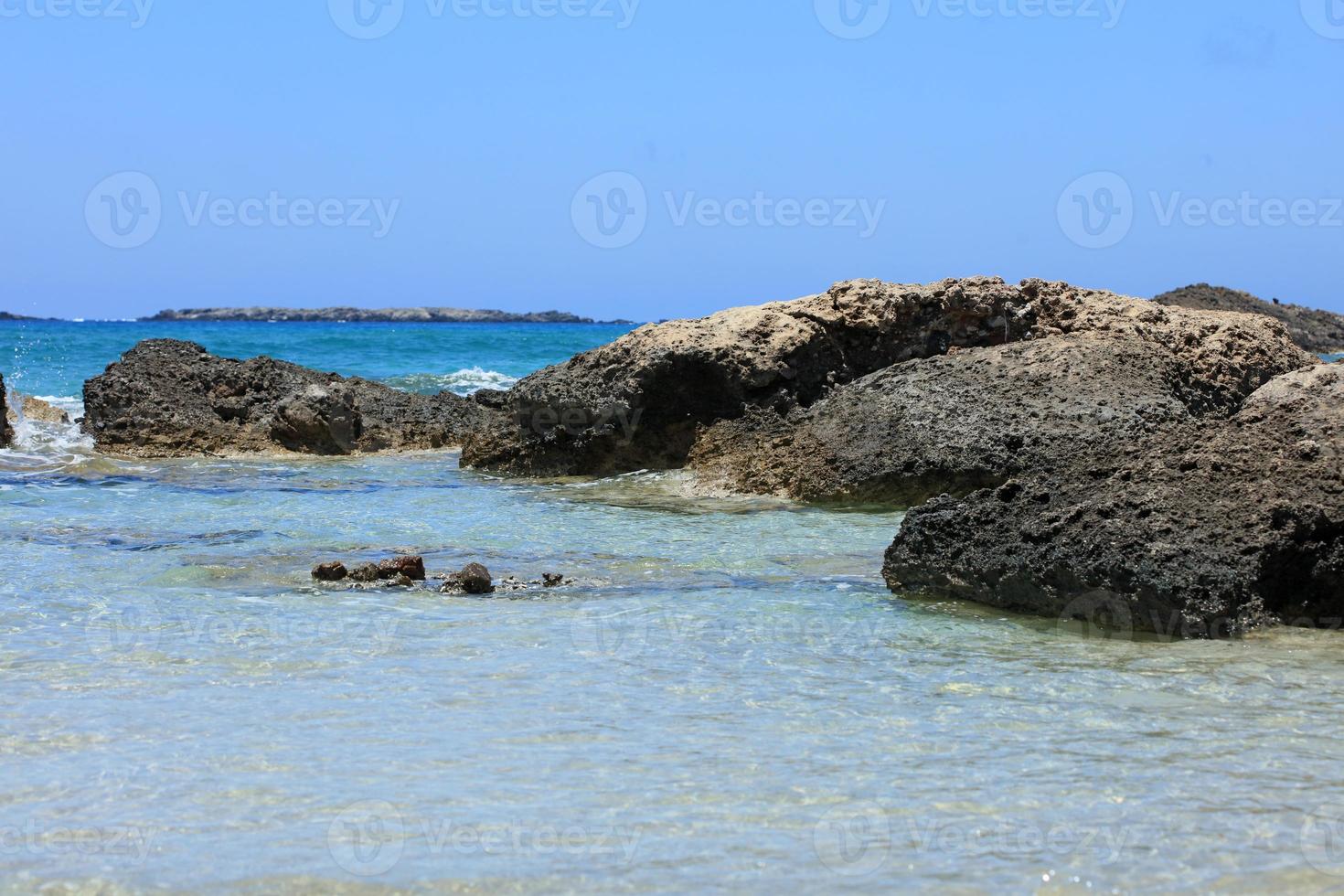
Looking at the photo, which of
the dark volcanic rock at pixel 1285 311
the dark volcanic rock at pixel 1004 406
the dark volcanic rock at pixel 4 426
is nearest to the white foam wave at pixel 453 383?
the dark volcanic rock at pixel 4 426

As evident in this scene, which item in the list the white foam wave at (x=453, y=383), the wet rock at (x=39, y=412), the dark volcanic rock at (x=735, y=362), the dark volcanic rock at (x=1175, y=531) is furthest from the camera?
the white foam wave at (x=453, y=383)

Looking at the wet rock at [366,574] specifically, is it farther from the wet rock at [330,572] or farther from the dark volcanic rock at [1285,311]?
the dark volcanic rock at [1285,311]

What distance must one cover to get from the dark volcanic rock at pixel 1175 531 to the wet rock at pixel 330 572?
257 centimetres

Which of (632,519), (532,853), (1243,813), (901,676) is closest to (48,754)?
(532,853)

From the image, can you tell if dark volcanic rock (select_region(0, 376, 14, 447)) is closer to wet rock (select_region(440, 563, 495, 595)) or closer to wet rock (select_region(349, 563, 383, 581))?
wet rock (select_region(349, 563, 383, 581))

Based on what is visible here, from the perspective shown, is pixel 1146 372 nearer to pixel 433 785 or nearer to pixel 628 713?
pixel 628 713

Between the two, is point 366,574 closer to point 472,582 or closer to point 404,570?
point 404,570

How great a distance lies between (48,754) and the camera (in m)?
3.84

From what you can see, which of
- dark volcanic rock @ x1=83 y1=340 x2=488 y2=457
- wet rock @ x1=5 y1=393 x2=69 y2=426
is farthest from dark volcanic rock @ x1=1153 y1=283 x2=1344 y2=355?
wet rock @ x1=5 y1=393 x2=69 y2=426

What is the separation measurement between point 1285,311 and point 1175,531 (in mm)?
55444

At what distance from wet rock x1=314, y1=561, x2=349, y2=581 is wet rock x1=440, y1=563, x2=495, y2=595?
0.54 meters

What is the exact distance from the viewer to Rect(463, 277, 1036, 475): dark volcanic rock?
1086 cm

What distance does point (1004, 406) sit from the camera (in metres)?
9.41

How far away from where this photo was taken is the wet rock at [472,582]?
20.4ft
